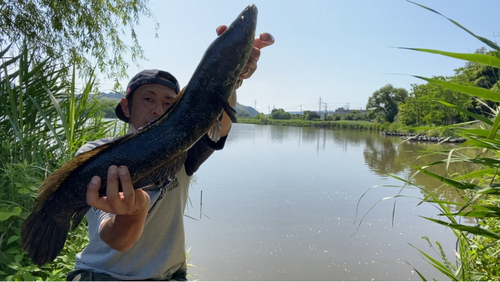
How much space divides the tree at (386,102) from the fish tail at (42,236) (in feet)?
300

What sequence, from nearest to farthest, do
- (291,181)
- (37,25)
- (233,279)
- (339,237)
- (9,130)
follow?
(9,130), (233,279), (37,25), (339,237), (291,181)

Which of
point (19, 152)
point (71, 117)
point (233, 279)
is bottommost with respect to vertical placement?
point (233, 279)

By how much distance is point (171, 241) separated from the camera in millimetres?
2580

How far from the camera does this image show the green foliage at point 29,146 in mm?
3448

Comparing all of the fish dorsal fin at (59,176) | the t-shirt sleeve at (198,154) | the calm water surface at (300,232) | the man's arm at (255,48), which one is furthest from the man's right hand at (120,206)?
the calm water surface at (300,232)

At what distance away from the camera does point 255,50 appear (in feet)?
7.36

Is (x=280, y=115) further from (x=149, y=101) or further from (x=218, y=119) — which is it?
(x=218, y=119)

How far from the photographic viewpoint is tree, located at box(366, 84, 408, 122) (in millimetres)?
86175

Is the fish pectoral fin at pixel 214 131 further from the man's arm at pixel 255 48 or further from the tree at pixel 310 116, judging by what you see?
the tree at pixel 310 116

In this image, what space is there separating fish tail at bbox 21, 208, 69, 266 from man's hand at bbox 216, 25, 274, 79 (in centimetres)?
156

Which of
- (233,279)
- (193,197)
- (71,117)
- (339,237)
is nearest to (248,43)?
(71,117)

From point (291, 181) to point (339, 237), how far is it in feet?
22.8

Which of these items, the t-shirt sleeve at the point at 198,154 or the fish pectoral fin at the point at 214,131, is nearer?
the fish pectoral fin at the point at 214,131

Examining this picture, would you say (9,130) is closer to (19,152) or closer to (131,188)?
(19,152)
